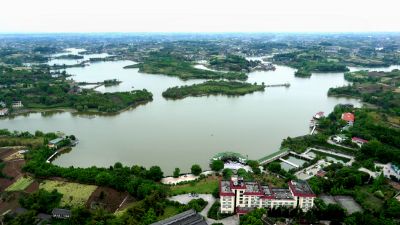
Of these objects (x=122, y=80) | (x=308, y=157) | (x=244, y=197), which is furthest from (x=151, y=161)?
(x=122, y=80)

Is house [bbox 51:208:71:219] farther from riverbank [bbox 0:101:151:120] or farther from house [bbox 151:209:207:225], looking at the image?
riverbank [bbox 0:101:151:120]

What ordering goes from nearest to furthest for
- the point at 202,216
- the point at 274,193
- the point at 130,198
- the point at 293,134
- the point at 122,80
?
the point at 202,216 → the point at 274,193 → the point at 130,198 → the point at 293,134 → the point at 122,80

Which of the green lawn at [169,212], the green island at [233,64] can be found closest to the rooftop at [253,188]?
the green lawn at [169,212]

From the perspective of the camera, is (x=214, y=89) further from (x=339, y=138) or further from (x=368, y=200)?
(x=368, y=200)

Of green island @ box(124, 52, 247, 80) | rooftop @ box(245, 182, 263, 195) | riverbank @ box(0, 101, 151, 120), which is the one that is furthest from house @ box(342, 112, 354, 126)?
green island @ box(124, 52, 247, 80)

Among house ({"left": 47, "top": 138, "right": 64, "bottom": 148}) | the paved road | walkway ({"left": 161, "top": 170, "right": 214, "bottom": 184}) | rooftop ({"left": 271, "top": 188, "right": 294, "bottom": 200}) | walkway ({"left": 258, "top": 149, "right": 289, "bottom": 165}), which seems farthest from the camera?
house ({"left": 47, "top": 138, "right": 64, "bottom": 148})

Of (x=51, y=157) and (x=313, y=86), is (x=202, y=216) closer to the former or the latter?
(x=51, y=157)

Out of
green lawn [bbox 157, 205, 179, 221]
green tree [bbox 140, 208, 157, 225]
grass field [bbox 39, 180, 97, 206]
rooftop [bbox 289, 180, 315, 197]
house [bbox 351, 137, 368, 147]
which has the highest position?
rooftop [bbox 289, 180, 315, 197]

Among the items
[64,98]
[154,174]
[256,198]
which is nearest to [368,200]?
[256,198]
